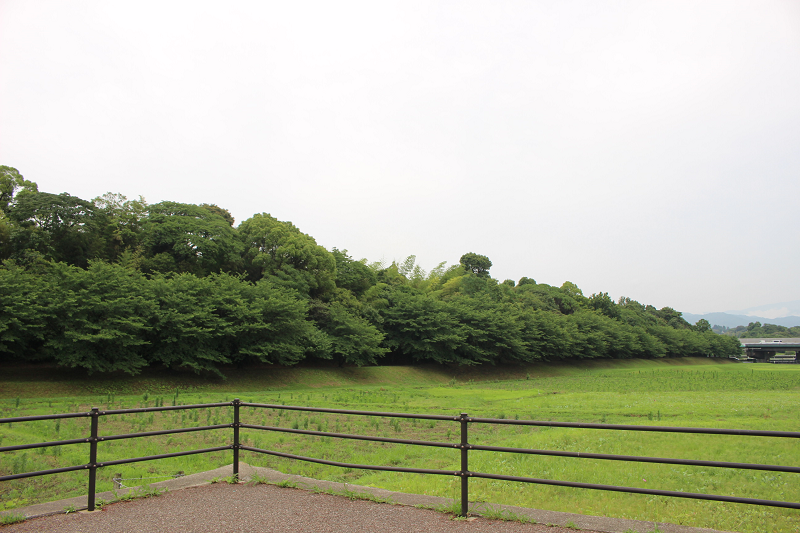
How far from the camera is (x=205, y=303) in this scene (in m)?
30.6

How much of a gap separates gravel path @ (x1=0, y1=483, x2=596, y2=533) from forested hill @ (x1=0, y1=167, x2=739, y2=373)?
22.8 m

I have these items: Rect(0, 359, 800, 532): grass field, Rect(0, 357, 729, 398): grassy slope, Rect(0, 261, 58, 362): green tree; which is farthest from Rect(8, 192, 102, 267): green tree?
Rect(0, 359, 800, 532): grass field

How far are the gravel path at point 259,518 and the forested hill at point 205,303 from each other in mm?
22814

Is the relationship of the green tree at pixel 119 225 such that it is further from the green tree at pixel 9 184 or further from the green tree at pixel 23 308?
the green tree at pixel 23 308

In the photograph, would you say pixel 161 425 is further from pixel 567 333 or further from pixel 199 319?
pixel 567 333

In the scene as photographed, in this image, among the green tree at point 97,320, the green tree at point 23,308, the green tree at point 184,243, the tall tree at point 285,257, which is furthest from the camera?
the tall tree at point 285,257

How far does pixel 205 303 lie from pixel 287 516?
2792 centimetres

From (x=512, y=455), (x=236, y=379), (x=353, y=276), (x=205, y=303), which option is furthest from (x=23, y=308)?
(x=353, y=276)

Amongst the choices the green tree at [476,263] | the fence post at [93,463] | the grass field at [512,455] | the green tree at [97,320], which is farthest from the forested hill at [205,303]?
the green tree at [476,263]

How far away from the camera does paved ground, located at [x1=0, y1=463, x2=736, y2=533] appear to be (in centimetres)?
475

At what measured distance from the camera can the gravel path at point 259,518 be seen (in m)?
4.76

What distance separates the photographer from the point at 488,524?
4.90 meters

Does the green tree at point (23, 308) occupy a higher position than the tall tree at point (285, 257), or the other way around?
the tall tree at point (285, 257)

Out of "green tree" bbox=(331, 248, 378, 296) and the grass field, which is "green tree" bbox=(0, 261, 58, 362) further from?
"green tree" bbox=(331, 248, 378, 296)
